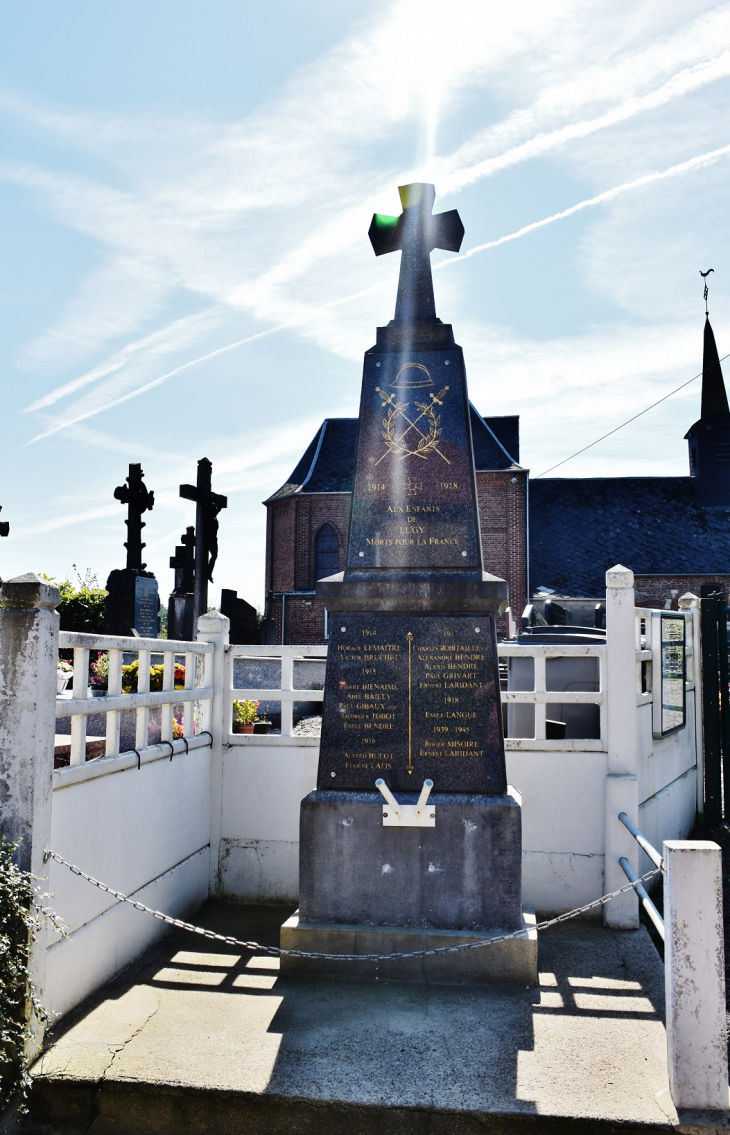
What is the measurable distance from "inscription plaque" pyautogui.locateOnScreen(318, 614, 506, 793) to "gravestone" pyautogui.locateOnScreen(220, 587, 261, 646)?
18.0 meters

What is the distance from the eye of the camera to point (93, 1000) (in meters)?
4.31

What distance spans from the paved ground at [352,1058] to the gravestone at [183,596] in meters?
9.71

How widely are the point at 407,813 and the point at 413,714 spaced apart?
1.91 ft

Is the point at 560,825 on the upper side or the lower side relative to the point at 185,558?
lower

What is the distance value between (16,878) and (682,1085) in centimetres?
291

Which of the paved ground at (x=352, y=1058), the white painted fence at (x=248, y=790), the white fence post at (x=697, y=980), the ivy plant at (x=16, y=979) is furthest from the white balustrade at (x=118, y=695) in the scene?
the white fence post at (x=697, y=980)

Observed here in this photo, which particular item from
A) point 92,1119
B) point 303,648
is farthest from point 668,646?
point 92,1119

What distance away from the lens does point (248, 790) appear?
652 cm

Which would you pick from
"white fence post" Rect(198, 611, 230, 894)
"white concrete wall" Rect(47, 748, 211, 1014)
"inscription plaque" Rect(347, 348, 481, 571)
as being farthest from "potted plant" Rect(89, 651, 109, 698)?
"inscription plaque" Rect(347, 348, 481, 571)

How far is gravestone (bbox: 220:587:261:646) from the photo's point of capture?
922 inches

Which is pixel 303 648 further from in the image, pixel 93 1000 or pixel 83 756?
pixel 93 1000

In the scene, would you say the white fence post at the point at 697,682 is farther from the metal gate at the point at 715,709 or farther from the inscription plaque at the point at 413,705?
the inscription plaque at the point at 413,705

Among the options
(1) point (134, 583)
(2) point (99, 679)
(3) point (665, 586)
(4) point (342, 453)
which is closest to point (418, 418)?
(2) point (99, 679)

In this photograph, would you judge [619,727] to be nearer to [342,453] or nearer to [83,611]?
[83,611]
